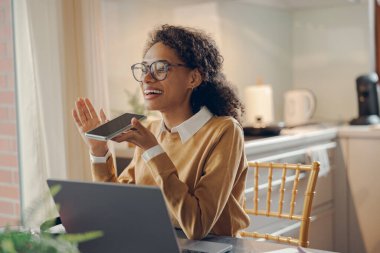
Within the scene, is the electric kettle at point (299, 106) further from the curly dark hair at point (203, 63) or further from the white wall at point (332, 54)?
the curly dark hair at point (203, 63)

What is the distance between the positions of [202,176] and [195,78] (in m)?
0.27

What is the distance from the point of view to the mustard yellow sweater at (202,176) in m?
1.41

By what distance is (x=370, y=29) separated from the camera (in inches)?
146

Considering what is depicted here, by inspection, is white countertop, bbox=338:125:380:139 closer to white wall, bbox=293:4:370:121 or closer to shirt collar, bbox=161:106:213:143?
white wall, bbox=293:4:370:121

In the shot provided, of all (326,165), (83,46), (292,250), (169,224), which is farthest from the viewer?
(326,165)

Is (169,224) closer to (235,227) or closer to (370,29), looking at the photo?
(235,227)

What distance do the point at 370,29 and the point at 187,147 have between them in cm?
247

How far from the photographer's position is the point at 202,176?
1498 millimetres

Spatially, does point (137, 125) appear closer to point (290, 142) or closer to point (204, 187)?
point (204, 187)

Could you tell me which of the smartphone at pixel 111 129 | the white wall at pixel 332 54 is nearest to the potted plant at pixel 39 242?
the smartphone at pixel 111 129

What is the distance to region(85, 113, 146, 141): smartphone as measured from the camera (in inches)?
50.7

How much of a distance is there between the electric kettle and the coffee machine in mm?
298

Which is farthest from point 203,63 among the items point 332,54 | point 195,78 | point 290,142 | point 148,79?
point 332,54

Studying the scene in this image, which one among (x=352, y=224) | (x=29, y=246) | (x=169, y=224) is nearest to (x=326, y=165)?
(x=352, y=224)
